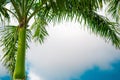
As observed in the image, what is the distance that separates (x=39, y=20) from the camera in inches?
377

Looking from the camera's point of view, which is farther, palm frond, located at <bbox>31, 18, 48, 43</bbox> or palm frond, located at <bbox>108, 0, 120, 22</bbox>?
palm frond, located at <bbox>31, 18, 48, 43</bbox>

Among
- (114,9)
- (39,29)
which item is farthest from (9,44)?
(114,9)

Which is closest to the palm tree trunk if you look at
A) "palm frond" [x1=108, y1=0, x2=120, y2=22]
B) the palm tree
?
the palm tree

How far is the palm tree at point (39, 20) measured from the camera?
729 cm

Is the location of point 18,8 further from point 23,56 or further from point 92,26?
point 92,26

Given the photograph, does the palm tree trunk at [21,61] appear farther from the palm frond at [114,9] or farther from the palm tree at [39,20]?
the palm frond at [114,9]

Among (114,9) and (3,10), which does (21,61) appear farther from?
(114,9)

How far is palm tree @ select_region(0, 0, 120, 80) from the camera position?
7290 mm

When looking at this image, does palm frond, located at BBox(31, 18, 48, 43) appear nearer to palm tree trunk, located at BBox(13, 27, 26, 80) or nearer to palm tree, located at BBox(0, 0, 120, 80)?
palm tree, located at BBox(0, 0, 120, 80)

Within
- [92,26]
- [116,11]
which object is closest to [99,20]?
[92,26]

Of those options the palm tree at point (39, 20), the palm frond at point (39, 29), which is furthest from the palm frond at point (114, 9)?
the palm frond at point (39, 29)

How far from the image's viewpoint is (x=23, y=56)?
24.9 feet

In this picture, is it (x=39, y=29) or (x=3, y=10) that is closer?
(x=3, y=10)

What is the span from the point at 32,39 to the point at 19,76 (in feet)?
9.55
